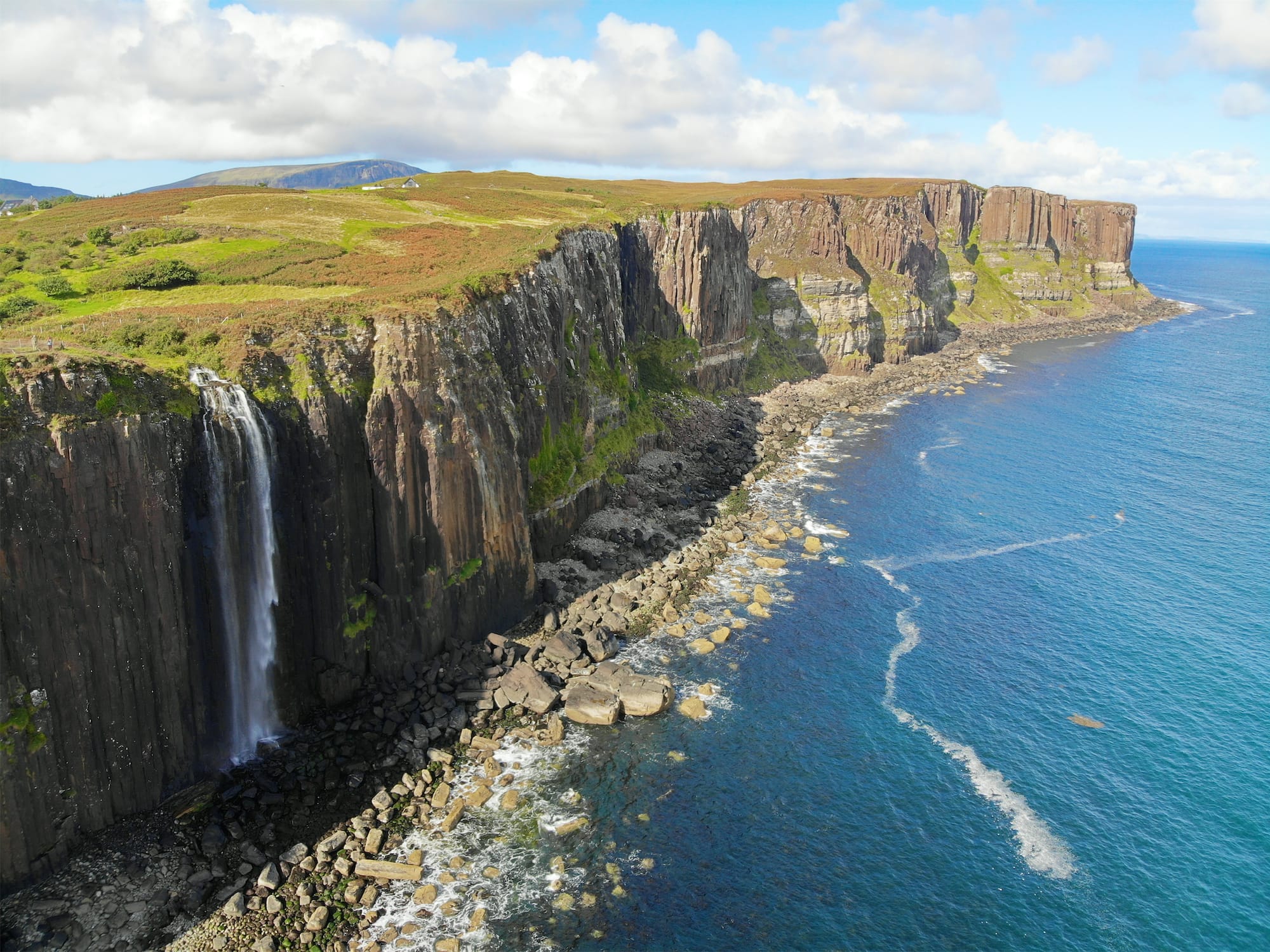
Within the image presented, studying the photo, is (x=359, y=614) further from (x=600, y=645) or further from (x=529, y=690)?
(x=600, y=645)

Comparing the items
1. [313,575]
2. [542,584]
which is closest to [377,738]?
[313,575]

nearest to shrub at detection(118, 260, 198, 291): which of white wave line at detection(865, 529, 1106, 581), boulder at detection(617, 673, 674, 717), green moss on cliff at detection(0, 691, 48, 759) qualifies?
green moss on cliff at detection(0, 691, 48, 759)

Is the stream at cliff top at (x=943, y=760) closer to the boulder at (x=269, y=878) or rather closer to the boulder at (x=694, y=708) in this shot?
the boulder at (x=694, y=708)

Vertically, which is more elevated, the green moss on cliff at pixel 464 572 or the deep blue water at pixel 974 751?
the green moss on cliff at pixel 464 572

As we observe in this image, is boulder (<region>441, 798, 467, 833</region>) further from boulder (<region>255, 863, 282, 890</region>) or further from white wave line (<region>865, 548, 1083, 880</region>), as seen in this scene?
white wave line (<region>865, 548, 1083, 880</region>)

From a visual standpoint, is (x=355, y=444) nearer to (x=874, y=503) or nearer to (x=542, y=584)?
(x=542, y=584)

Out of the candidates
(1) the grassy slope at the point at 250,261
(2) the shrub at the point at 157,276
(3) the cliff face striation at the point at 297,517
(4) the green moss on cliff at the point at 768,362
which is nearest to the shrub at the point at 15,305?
(1) the grassy slope at the point at 250,261
